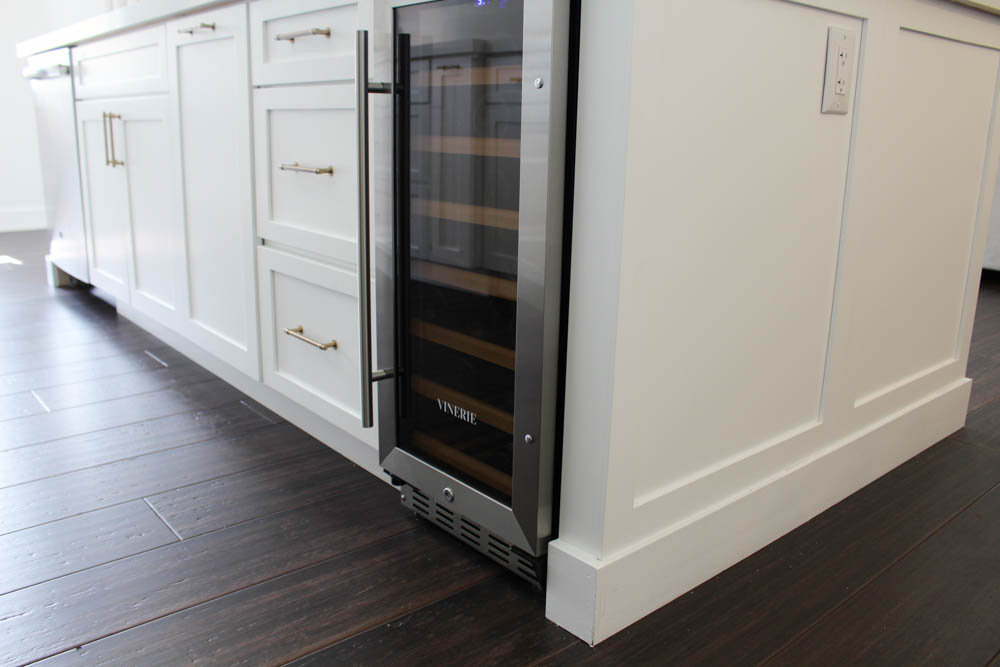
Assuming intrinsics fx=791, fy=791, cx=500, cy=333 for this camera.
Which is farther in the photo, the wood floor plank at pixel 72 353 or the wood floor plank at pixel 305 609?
the wood floor plank at pixel 72 353

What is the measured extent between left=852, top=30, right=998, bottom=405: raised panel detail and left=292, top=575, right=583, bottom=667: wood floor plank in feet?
2.78

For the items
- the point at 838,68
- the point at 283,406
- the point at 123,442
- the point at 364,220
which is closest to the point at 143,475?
the point at 123,442

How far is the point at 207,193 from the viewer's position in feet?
6.68

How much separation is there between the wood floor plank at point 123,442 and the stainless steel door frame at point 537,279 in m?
0.83

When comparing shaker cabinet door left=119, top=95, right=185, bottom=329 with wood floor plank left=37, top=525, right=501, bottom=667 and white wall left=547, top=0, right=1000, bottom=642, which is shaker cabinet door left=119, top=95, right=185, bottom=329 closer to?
wood floor plank left=37, top=525, right=501, bottom=667

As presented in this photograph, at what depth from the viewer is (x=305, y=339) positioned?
1678 millimetres

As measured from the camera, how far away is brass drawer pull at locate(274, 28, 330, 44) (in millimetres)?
1538

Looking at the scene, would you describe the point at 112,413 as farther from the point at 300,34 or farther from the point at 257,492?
the point at 300,34

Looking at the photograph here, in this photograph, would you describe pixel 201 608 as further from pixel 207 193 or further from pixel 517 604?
pixel 207 193

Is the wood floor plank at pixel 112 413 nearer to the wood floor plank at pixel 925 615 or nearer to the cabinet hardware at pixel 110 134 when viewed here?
the cabinet hardware at pixel 110 134

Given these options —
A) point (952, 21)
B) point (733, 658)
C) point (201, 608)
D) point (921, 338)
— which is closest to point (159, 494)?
point (201, 608)

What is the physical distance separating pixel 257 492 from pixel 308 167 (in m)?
0.67

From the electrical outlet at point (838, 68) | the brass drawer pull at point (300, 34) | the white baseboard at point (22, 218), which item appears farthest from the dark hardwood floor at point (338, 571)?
the white baseboard at point (22, 218)

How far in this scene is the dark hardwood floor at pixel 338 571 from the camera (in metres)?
1.12
